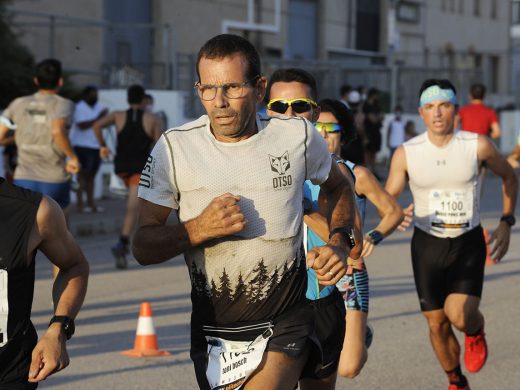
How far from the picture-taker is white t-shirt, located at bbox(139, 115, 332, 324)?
4480 millimetres

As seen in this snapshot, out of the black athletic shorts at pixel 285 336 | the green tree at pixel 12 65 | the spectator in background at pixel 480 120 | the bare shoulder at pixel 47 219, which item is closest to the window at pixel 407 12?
the green tree at pixel 12 65

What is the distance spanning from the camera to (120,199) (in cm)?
2084

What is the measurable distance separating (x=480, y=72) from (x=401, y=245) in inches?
751

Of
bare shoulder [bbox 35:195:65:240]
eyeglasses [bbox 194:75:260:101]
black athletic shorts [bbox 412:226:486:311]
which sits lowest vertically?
black athletic shorts [bbox 412:226:486:311]

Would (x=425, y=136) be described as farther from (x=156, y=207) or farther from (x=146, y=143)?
(x=146, y=143)

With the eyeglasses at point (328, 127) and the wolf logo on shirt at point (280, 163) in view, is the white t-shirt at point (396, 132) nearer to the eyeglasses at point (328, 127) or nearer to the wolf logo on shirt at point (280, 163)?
the eyeglasses at point (328, 127)

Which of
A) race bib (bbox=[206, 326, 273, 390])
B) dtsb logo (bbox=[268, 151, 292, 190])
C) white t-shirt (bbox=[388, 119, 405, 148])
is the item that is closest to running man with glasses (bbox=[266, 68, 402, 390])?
race bib (bbox=[206, 326, 273, 390])

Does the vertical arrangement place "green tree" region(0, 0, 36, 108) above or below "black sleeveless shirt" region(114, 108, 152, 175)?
above

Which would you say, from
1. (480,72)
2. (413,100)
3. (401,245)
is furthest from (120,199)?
(480,72)

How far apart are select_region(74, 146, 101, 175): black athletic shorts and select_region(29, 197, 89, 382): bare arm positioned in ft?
45.0

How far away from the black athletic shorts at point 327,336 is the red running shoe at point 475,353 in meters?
2.28

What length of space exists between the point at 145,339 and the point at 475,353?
224 cm

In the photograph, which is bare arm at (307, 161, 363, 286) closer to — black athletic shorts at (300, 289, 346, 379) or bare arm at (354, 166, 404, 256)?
black athletic shorts at (300, 289, 346, 379)

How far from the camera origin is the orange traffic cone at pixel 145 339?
27.9 ft
